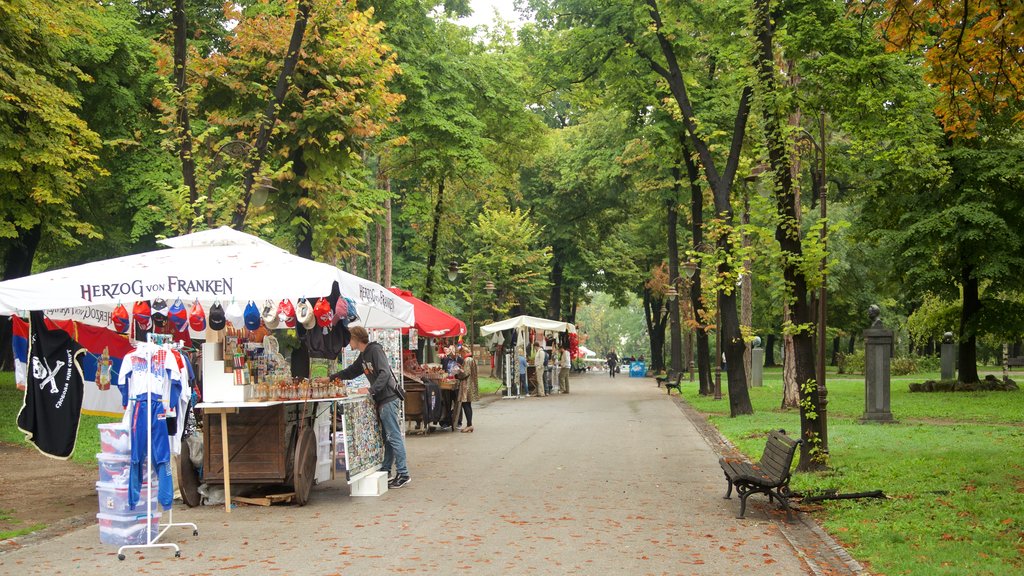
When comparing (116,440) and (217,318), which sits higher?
(217,318)

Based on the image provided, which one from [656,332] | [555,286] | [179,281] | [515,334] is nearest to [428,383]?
[179,281]

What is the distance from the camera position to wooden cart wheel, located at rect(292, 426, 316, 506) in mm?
11499

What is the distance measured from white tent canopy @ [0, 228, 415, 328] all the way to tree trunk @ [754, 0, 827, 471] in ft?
20.2

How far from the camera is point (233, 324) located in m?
12.1

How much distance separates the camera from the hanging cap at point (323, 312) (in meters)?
12.1

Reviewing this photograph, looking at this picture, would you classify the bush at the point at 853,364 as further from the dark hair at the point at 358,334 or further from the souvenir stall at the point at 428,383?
the dark hair at the point at 358,334

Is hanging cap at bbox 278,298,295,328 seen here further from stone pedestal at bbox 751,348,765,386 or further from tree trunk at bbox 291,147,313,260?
stone pedestal at bbox 751,348,765,386

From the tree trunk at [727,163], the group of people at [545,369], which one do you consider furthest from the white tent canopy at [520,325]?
the tree trunk at [727,163]

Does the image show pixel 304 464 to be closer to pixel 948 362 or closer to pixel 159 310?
pixel 159 310

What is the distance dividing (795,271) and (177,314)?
8.14 meters

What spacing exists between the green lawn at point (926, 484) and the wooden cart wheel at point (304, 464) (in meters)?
5.76

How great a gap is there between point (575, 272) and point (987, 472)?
135 ft

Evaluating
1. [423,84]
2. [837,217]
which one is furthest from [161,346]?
[837,217]

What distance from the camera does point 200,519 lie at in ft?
35.1
